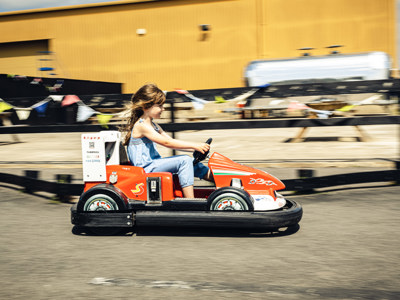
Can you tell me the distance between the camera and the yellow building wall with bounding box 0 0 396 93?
21891 millimetres

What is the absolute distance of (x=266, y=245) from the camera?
3914 mm

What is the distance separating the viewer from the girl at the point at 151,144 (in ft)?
14.0

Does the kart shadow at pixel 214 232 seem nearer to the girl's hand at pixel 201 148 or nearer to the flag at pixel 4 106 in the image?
the girl's hand at pixel 201 148

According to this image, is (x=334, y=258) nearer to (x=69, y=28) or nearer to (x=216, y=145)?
(x=216, y=145)

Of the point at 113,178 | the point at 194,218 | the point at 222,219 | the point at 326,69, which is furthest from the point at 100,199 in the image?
the point at 326,69

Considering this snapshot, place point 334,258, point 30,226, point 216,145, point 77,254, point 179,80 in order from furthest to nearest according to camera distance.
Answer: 1. point 179,80
2. point 216,145
3. point 30,226
4. point 77,254
5. point 334,258

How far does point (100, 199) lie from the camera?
4297 mm

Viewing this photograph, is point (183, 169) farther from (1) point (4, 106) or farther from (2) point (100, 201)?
(1) point (4, 106)

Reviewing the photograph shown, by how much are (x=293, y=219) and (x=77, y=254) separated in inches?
70.9

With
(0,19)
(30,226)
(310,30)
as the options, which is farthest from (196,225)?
(0,19)

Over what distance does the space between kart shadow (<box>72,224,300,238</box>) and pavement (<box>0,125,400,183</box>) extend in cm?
198

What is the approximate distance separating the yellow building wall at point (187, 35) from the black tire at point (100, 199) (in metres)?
19.4

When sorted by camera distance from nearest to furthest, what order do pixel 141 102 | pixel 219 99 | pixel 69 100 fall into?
pixel 141 102, pixel 219 99, pixel 69 100

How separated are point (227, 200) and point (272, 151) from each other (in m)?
6.33
